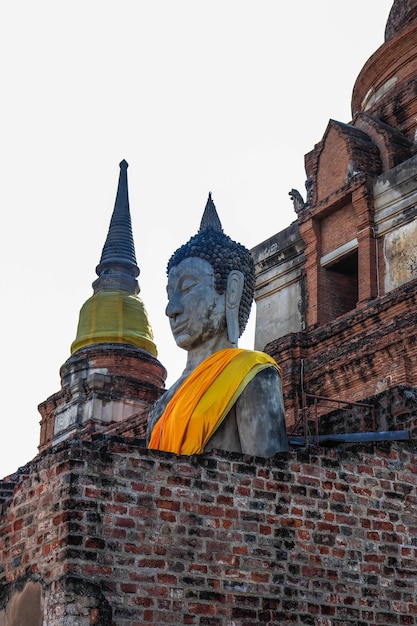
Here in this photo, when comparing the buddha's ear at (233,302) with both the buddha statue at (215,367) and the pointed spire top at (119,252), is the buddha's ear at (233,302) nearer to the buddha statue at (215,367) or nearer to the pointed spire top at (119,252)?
the buddha statue at (215,367)

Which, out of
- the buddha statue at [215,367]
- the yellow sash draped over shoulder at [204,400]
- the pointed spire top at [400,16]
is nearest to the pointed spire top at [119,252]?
the pointed spire top at [400,16]

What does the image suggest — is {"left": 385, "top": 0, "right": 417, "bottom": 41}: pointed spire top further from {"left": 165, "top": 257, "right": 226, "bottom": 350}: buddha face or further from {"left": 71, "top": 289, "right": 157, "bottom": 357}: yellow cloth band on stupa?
{"left": 165, "top": 257, "right": 226, "bottom": 350}: buddha face

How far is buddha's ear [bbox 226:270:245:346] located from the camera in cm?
888

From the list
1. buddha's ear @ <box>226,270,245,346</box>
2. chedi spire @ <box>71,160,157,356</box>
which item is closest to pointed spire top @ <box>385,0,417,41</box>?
Result: chedi spire @ <box>71,160,157,356</box>

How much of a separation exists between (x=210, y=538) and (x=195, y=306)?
2.54 metres

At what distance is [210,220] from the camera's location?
961 centimetres

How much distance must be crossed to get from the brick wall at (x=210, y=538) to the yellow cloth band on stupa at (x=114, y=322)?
1565cm

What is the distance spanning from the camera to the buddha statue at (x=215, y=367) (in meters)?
7.78

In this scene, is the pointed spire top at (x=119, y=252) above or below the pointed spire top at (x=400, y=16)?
below

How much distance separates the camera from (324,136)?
68.5ft

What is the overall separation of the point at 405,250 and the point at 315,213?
8.38 feet

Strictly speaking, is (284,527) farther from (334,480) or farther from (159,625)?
(159,625)

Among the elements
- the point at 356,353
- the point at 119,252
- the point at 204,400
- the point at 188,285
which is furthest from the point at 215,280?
the point at 119,252

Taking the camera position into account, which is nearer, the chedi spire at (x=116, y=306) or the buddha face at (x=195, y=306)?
the buddha face at (x=195, y=306)
